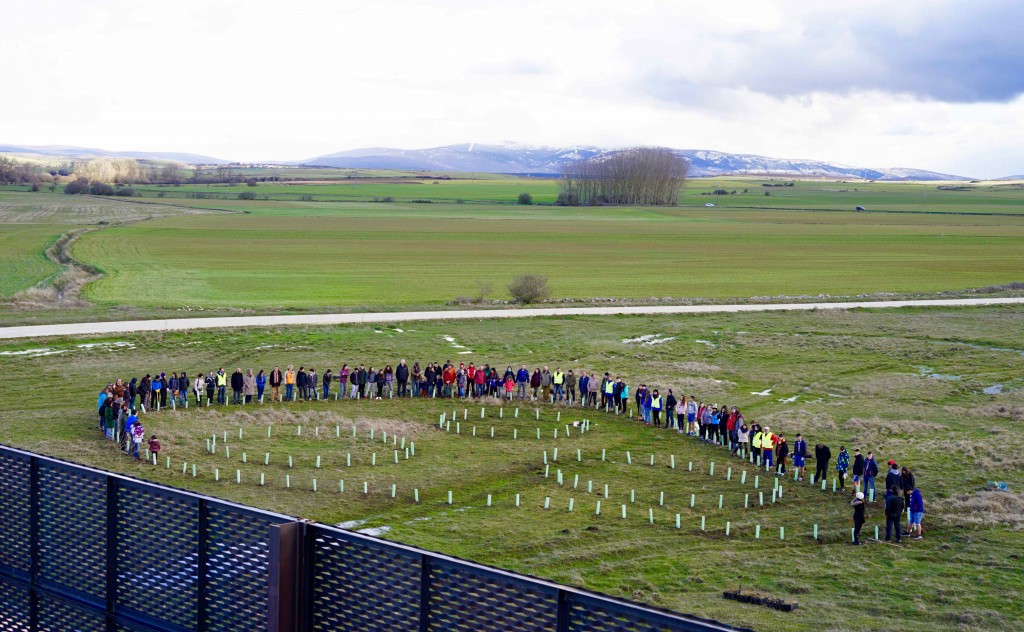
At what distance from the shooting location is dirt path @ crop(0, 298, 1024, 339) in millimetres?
47312

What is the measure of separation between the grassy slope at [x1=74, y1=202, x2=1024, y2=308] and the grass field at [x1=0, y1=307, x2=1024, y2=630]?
66.6 feet

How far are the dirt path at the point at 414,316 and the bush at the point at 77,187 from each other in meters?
154

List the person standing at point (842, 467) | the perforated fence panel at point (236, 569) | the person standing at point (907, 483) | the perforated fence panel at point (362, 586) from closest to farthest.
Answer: the perforated fence panel at point (362, 586) → the perforated fence panel at point (236, 569) → the person standing at point (907, 483) → the person standing at point (842, 467)

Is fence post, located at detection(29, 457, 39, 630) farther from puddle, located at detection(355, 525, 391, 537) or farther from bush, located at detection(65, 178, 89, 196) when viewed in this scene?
bush, located at detection(65, 178, 89, 196)

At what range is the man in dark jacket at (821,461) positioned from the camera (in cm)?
2577

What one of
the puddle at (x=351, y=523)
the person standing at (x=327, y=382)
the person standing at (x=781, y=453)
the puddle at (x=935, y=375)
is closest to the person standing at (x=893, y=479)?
the person standing at (x=781, y=453)

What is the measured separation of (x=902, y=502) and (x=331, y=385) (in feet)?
74.8

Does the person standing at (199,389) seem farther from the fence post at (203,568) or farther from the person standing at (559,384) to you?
the fence post at (203,568)

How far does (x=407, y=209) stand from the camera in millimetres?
187125

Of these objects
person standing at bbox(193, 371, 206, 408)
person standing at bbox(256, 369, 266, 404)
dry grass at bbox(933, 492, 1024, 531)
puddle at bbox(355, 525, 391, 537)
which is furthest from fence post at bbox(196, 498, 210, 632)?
person standing at bbox(256, 369, 266, 404)

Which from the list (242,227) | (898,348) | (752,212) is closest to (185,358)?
(898,348)

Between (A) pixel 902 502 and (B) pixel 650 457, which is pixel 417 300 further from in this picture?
(A) pixel 902 502

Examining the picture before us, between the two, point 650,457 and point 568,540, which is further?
point 650,457

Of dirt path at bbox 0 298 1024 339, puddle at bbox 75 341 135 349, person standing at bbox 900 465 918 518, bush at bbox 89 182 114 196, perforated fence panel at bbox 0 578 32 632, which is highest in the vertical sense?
bush at bbox 89 182 114 196
